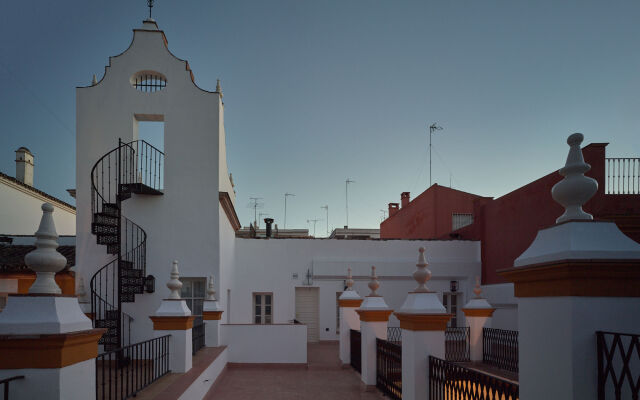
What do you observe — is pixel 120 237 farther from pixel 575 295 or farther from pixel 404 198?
pixel 404 198

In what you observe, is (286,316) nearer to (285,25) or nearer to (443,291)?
(443,291)

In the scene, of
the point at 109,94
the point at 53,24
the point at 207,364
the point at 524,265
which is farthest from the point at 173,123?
the point at 524,265

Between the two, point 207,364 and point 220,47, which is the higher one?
point 220,47

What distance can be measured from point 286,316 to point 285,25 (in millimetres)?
10455

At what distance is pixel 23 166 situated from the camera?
2131 cm

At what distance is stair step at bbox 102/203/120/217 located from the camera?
431 inches

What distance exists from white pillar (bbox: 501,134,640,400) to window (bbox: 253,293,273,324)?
52.0ft

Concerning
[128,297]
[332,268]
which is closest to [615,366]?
[128,297]

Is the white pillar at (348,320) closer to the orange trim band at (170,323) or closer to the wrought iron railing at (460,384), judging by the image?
the orange trim band at (170,323)

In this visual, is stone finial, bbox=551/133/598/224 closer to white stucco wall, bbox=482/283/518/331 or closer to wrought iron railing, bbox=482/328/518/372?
wrought iron railing, bbox=482/328/518/372

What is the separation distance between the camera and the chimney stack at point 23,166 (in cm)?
2123

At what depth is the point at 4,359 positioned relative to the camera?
3170 mm

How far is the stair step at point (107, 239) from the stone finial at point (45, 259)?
7957 mm

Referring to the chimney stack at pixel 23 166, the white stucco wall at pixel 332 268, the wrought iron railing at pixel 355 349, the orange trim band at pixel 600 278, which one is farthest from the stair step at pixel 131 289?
the chimney stack at pixel 23 166
